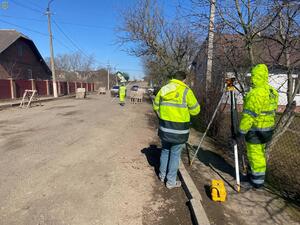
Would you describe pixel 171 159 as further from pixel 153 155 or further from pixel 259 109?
pixel 153 155

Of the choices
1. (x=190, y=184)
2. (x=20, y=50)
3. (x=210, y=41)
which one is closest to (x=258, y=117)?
(x=190, y=184)

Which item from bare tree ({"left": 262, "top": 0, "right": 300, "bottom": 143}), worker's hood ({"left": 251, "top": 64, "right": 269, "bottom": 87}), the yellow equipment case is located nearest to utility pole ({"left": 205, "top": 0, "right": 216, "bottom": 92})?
bare tree ({"left": 262, "top": 0, "right": 300, "bottom": 143})

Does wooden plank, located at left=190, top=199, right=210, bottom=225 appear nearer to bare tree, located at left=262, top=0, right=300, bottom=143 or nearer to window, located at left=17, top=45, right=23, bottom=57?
bare tree, located at left=262, top=0, right=300, bottom=143

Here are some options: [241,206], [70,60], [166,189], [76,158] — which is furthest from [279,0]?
[70,60]

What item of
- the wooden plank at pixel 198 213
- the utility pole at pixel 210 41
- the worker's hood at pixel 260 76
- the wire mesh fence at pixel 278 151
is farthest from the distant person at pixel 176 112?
the utility pole at pixel 210 41

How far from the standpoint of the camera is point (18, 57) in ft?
108

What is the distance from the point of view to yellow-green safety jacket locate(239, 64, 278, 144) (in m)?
3.92

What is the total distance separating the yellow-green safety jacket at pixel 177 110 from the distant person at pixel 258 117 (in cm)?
78

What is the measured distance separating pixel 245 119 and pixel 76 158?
3.61 metres

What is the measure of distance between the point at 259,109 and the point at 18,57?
34910mm

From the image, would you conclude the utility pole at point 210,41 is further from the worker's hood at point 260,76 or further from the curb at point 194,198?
the curb at point 194,198

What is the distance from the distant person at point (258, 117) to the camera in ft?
12.9

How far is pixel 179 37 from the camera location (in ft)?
61.0

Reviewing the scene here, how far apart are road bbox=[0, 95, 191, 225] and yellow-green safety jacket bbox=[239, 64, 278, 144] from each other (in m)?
1.50
